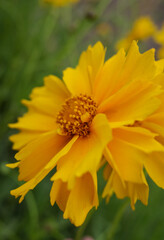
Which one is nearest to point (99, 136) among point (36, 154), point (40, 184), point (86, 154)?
point (86, 154)

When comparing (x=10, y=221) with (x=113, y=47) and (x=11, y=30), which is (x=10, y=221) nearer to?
(x=11, y=30)

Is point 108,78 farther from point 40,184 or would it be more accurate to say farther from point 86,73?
point 40,184

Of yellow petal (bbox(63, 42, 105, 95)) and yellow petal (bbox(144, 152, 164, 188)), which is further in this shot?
yellow petal (bbox(63, 42, 105, 95))

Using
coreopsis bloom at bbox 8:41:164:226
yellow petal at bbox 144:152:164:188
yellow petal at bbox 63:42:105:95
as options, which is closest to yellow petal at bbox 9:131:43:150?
coreopsis bloom at bbox 8:41:164:226

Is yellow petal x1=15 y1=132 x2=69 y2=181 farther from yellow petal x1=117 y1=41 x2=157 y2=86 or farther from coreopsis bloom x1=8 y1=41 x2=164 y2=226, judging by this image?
yellow petal x1=117 y1=41 x2=157 y2=86

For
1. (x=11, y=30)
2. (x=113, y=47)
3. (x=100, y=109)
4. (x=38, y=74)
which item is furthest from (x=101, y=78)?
(x=113, y=47)

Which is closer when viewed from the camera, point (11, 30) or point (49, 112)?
point (49, 112)
